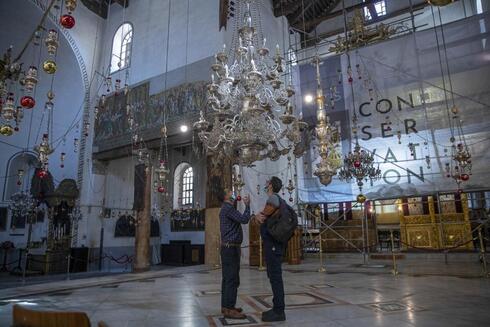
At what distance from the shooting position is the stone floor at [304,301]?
3.49 metres

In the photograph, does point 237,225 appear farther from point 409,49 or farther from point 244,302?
point 409,49

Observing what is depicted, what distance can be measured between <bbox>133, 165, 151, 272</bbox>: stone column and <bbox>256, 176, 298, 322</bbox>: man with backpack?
10.0 meters

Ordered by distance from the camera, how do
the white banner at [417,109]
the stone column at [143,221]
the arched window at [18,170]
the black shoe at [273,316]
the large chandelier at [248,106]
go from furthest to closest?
the arched window at [18,170] → the stone column at [143,221] → the white banner at [417,109] → the large chandelier at [248,106] → the black shoe at [273,316]

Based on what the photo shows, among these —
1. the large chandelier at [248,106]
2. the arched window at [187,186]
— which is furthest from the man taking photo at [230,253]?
the arched window at [187,186]

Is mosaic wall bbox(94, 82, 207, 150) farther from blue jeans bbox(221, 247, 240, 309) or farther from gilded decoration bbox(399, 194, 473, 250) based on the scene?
blue jeans bbox(221, 247, 240, 309)

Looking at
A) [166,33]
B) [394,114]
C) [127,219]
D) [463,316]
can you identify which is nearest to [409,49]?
[394,114]

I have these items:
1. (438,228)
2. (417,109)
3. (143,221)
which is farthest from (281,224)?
(143,221)

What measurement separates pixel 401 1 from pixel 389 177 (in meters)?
10.8

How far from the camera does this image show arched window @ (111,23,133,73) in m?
16.9

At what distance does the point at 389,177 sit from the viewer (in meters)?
11.3

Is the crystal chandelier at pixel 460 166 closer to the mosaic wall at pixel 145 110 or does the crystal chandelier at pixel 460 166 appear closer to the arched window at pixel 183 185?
the mosaic wall at pixel 145 110

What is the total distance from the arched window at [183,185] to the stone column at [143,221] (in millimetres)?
4617

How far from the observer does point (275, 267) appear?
3471 mm

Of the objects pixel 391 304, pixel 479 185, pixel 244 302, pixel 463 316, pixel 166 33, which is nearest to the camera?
pixel 463 316
